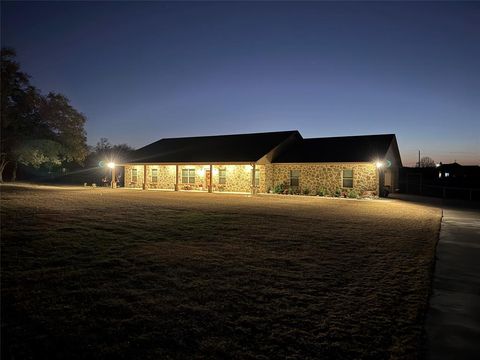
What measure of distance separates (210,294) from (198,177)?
2343cm

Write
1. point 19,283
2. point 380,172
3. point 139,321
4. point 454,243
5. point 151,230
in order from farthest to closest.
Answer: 1. point 380,172
2. point 151,230
3. point 454,243
4. point 19,283
5. point 139,321

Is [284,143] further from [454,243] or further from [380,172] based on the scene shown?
[454,243]

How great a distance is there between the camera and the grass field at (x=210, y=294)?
3014mm

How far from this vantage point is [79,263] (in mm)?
5492

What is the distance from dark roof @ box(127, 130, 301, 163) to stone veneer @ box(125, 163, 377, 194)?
1032 mm

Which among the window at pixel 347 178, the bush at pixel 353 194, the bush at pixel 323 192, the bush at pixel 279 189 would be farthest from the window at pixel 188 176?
the bush at pixel 353 194

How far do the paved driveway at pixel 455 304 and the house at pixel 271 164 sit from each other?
14852 millimetres

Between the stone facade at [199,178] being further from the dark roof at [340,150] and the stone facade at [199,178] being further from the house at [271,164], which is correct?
the dark roof at [340,150]

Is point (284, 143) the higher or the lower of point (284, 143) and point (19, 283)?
the higher

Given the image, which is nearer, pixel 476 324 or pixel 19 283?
pixel 476 324

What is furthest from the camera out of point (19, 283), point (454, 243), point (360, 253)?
point (454, 243)

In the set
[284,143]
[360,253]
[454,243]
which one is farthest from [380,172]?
[360,253]

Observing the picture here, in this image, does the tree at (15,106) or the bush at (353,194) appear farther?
the tree at (15,106)

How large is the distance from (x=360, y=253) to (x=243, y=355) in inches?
179
